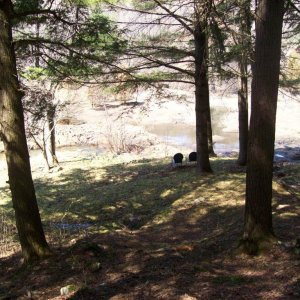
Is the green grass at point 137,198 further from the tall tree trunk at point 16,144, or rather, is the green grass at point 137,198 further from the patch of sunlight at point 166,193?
the tall tree trunk at point 16,144

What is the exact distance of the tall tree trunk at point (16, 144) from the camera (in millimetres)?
5770

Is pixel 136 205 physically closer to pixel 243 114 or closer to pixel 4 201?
pixel 4 201

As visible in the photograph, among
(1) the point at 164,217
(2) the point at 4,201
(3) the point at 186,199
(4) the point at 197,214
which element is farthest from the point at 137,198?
(2) the point at 4,201

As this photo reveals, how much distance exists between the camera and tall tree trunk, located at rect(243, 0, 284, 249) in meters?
5.20

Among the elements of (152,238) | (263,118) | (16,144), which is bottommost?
(152,238)

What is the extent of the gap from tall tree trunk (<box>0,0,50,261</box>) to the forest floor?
458 millimetres

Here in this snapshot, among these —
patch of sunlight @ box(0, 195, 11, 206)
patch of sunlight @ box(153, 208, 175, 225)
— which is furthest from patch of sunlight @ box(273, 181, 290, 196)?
Answer: patch of sunlight @ box(0, 195, 11, 206)

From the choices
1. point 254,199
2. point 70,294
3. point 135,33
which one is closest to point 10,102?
point 70,294

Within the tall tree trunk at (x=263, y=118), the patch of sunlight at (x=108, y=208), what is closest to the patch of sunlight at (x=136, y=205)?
the patch of sunlight at (x=108, y=208)

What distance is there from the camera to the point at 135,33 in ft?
36.9

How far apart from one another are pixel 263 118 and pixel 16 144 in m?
3.27

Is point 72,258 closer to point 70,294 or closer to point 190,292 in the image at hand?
point 70,294

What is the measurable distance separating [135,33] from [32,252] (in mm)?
6935

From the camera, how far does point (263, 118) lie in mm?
5273
